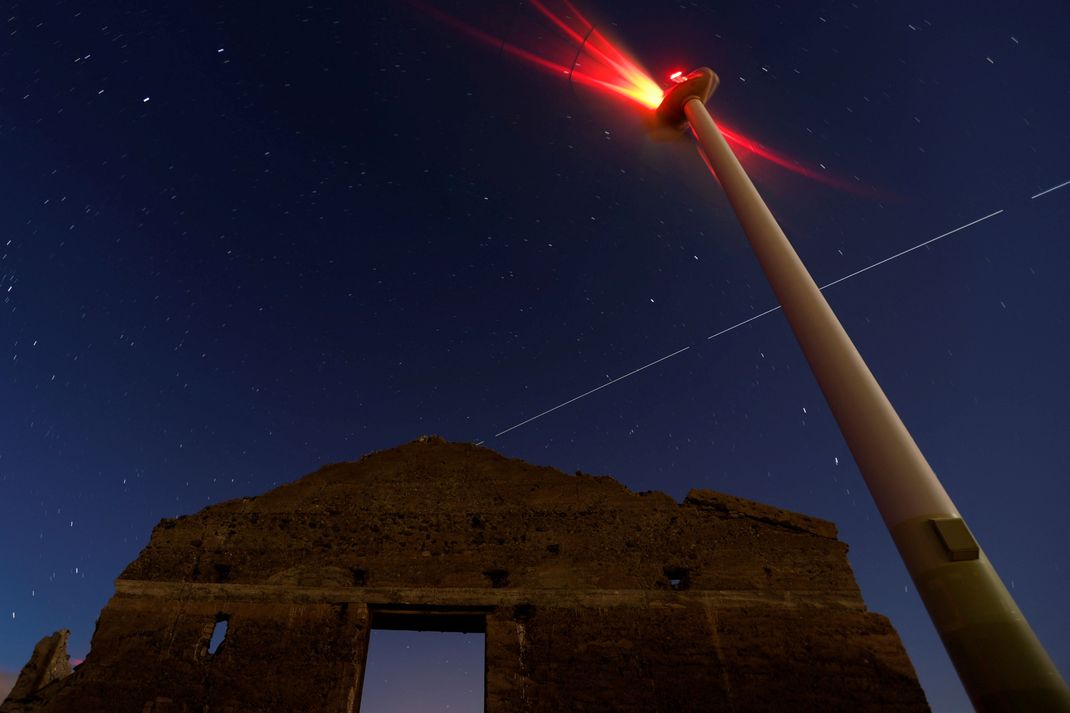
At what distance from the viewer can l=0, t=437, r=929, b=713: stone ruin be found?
7.14m

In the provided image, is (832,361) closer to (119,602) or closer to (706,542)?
(706,542)

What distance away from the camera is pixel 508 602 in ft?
26.5

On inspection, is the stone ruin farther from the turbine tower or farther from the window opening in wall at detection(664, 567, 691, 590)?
the turbine tower

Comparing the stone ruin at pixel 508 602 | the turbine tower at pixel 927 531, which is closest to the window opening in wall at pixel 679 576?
the stone ruin at pixel 508 602

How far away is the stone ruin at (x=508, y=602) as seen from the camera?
7.14 metres

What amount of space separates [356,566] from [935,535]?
785 cm

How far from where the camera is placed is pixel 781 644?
7266mm

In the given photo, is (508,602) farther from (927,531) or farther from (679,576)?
(927,531)

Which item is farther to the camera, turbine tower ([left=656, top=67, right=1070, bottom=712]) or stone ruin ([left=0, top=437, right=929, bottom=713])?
stone ruin ([left=0, top=437, right=929, bottom=713])

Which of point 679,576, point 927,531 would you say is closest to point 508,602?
point 679,576

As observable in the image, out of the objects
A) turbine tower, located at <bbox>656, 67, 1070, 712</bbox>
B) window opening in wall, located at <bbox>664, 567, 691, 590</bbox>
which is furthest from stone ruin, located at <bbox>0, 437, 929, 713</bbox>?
turbine tower, located at <bbox>656, 67, 1070, 712</bbox>

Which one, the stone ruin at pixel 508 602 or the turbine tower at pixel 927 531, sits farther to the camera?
the stone ruin at pixel 508 602

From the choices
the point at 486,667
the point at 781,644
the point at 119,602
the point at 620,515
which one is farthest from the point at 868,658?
the point at 119,602

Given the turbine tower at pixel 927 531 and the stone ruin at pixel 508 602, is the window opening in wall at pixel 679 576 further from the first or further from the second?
the turbine tower at pixel 927 531
